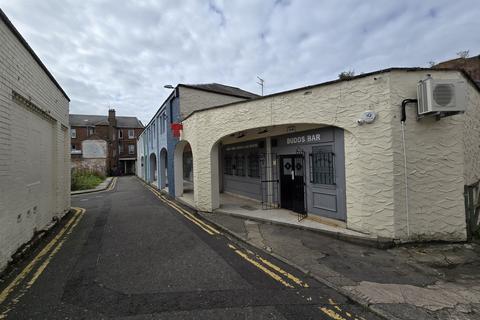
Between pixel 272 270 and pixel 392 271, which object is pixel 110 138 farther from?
pixel 392 271

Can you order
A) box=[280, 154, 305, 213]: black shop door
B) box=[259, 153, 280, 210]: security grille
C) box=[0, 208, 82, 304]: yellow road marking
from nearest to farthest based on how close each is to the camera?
box=[0, 208, 82, 304]: yellow road marking → box=[280, 154, 305, 213]: black shop door → box=[259, 153, 280, 210]: security grille

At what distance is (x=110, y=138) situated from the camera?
147 feet

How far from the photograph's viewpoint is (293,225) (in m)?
A: 6.95

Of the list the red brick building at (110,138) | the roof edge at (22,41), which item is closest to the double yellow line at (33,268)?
the roof edge at (22,41)

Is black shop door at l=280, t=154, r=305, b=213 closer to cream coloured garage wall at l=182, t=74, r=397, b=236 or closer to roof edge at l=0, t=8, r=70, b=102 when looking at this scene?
cream coloured garage wall at l=182, t=74, r=397, b=236

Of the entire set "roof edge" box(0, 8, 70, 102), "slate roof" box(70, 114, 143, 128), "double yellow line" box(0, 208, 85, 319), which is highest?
"slate roof" box(70, 114, 143, 128)

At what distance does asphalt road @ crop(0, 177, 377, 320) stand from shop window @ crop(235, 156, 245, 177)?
5681mm

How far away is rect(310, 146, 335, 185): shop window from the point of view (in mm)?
7004

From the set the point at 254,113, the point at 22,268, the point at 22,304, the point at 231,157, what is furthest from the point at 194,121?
the point at 22,304

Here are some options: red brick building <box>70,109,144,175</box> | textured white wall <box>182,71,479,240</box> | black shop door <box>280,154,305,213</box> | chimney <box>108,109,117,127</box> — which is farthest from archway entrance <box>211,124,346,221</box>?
chimney <box>108,109,117,127</box>

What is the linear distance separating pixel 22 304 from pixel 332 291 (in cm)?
466

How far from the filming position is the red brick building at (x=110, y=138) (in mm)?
36000

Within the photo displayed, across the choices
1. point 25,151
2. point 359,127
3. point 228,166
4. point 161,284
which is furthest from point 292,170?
point 25,151

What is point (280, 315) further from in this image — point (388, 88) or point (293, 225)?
point (388, 88)
